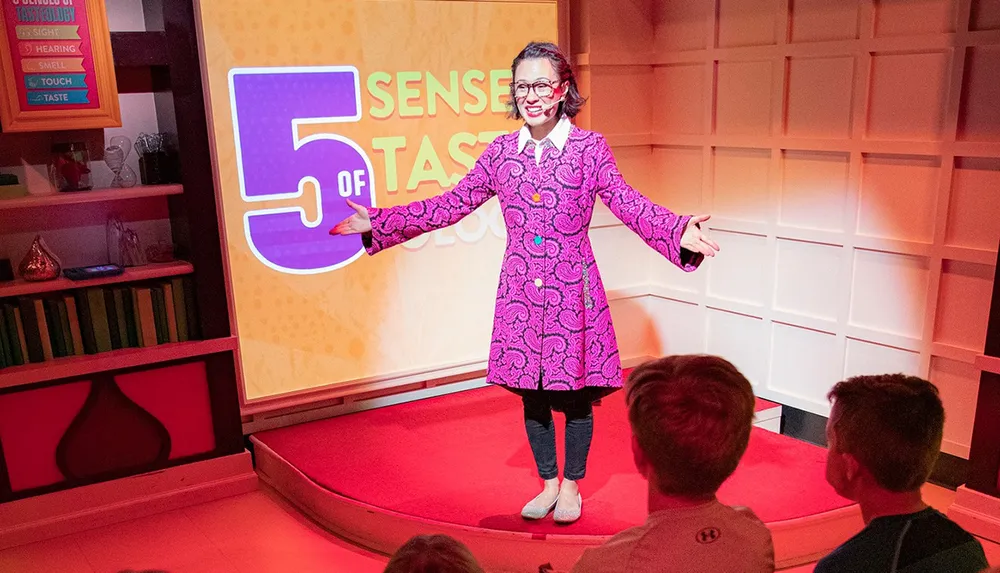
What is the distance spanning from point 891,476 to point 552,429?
1.51 meters

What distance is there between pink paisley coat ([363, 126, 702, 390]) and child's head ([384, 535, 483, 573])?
165 cm

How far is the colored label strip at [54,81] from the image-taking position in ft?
9.75

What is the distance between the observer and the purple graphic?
11.8ft

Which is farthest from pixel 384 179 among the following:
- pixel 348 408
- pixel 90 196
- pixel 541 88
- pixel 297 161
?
pixel 541 88

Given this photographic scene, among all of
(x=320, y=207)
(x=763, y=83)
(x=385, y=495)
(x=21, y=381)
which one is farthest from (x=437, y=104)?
(x=21, y=381)

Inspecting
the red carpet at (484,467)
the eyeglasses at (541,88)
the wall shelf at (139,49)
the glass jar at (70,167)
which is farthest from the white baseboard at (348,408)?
the eyeglasses at (541,88)

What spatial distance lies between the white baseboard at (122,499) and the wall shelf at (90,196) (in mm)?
1111

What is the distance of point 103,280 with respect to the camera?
320cm

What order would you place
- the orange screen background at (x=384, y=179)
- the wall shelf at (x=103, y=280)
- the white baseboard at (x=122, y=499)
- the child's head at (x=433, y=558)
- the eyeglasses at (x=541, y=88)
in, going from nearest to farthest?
the child's head at (x=433, y=558), the eyeglasses at (x=541, y=88), the wall shelf at (x=103, y=280), the white baseboard at (x=122, y=499), the orange screen background at (x=384, y=179)

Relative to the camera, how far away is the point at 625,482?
3.23 meters

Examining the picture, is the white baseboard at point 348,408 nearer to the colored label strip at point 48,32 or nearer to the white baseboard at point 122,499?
the white baseboard at point 122,499

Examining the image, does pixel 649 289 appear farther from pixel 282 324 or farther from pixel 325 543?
pixel 325 543

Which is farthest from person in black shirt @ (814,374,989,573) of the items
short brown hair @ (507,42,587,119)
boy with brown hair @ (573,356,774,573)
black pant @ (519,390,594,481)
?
short brown hair @ (507,42,587,119)

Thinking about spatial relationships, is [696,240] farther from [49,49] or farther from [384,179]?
[49,49]
